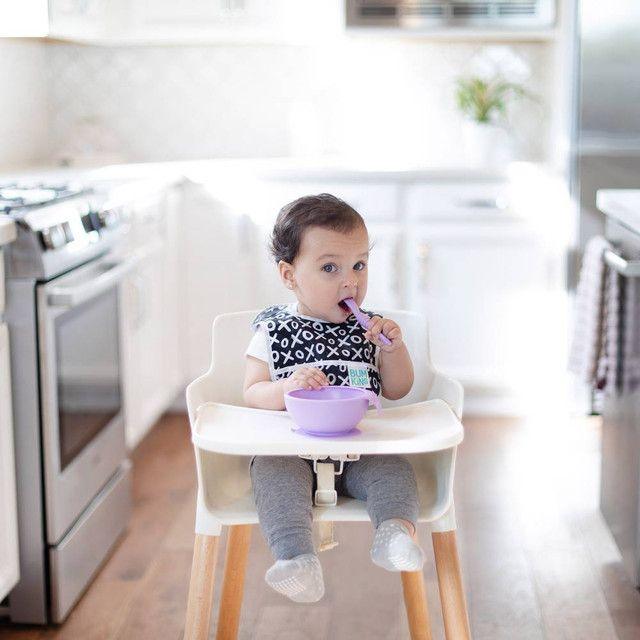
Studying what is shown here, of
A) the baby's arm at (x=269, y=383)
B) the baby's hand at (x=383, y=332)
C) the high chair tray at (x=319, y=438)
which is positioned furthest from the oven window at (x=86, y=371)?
the baby's hand at (x=383, y=332)

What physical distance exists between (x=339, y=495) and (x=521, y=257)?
7.85ft

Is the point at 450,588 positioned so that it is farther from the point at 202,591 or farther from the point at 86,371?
the point at 86,371

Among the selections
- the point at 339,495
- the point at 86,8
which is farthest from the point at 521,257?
the point at 339,495

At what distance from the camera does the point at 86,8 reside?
12.6ft

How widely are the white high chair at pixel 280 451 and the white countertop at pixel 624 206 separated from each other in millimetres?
732

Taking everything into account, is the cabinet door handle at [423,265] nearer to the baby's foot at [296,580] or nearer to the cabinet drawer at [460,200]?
the cabinet drawer at [460,200]

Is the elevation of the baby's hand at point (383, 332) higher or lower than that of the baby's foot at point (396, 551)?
higher

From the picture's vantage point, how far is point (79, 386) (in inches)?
102

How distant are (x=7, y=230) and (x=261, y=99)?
8.17 ft

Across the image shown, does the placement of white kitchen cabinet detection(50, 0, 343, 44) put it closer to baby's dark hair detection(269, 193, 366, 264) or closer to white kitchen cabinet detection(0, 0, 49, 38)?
white kitchen cabinet detection(0, 0, 49, 38)

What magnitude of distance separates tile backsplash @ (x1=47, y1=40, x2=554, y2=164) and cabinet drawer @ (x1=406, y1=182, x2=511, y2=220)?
1.82ft

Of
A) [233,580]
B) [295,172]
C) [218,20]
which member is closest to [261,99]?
[218,20]

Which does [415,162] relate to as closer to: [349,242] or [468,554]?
[468,554]

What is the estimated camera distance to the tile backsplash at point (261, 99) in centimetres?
452
